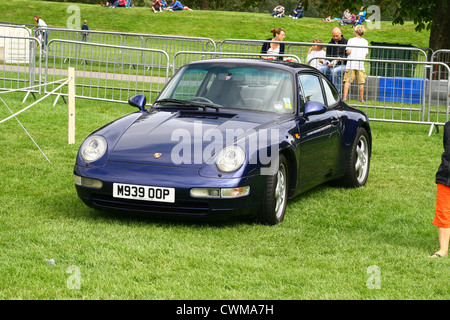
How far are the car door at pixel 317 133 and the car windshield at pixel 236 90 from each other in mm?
229

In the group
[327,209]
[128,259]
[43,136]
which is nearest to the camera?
[128,259]

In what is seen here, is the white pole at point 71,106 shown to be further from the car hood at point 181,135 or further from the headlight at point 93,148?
the headlight at point 93,148

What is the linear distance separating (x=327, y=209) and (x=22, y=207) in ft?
10.0

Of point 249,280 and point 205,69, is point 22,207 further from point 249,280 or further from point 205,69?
point 249,280

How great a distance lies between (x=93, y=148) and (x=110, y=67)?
8.46 m

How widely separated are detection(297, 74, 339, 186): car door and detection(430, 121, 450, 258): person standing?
1.79m

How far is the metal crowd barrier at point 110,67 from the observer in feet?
50.6

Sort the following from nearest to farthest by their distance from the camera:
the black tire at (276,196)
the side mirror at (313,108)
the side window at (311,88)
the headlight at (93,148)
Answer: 1. the black tire at (276,196)
2. the headlight at (93,148)
3. the side mirror at (313,108)
4. the side window at (311,88)

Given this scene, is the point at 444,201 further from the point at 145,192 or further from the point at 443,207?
the point at 145,192

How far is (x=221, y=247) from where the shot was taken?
6258mm

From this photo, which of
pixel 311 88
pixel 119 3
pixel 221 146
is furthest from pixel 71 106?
pixel 119 3

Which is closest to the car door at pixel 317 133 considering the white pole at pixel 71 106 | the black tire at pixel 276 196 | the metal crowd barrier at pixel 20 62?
the black tire at pixel 276 196

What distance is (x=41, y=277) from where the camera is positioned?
5254mm
